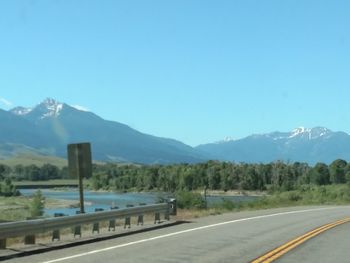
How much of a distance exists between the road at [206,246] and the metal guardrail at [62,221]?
1.01 meters

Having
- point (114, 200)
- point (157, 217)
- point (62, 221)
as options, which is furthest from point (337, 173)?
point (62, 221)

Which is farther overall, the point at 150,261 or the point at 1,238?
the point at 1,238

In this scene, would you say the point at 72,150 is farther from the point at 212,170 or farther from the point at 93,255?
the point at 212,170

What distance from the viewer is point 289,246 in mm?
16078

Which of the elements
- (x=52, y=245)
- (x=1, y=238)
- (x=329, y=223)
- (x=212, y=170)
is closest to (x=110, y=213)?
(x=52, y=245)

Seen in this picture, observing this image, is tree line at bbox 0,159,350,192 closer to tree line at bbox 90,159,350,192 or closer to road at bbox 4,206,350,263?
tree line at bbox 90,159,350,192

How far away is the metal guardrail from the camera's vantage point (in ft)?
48.5

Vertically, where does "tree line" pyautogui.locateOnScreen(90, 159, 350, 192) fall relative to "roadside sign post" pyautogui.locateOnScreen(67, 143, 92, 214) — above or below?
above

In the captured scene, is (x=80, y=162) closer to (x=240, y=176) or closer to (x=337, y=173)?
(x=337, y=173)

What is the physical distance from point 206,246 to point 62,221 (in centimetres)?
374

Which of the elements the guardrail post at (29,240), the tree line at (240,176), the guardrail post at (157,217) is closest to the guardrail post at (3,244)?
the guardrail post at (29,240)

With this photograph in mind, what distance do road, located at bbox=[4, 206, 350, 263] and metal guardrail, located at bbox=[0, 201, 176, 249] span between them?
1006mm

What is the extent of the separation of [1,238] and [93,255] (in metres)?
2.17

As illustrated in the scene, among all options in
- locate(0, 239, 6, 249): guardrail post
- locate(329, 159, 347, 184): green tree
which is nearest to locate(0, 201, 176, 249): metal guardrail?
locate(0, 239, 6, 249): guardrail post
